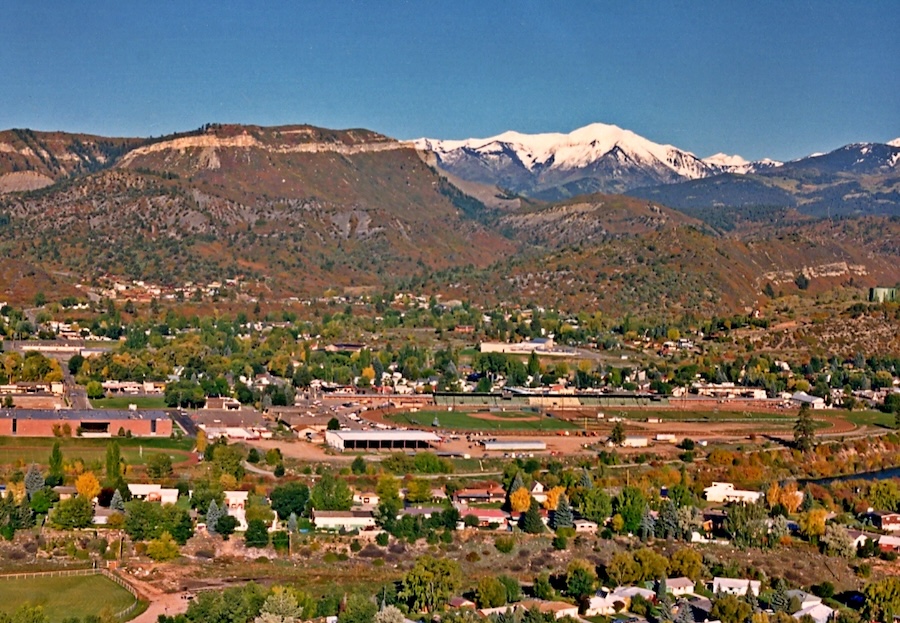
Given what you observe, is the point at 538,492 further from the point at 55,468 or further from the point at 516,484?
the point at 55,468

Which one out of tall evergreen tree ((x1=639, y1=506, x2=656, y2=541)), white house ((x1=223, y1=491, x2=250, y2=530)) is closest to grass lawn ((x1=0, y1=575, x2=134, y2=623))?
white house ((x1=223, y1=491, x2=250, y2=530))

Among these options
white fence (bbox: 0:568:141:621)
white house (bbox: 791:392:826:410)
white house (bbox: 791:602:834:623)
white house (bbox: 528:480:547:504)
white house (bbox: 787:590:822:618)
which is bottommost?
white house (bbox: 791:602:834:623)

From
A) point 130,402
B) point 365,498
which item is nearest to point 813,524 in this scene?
point 365,498

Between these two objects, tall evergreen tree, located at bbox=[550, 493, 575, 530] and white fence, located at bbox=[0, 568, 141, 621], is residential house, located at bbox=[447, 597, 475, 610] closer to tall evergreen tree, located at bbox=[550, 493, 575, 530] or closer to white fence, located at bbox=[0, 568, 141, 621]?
white fence, located at bbox=[0, 568, 141, 621]

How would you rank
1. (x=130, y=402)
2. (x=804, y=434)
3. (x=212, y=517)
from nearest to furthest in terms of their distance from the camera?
(x=212, y=517) → (x=804, y=434) → (x=130, y=402)

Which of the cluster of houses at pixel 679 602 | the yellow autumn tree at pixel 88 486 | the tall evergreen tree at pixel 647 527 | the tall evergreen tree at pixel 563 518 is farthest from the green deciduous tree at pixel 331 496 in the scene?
the cluster of houses at pixel 679 602
